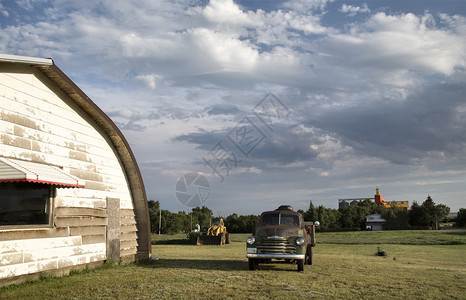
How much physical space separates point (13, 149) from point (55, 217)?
7.53ft

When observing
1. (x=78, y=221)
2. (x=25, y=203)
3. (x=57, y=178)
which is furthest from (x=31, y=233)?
(x=78, y=221)

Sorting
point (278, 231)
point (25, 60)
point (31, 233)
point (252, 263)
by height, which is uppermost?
point (25, 60)

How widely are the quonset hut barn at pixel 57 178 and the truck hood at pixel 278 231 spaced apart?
4.73 meters

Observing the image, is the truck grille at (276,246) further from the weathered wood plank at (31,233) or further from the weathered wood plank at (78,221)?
the weathered wood plank at (31,233)

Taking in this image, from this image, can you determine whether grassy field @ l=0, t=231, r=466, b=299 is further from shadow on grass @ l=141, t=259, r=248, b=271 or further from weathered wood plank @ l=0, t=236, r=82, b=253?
weathered wood plank @ l=0, t=236, r=82, b=253

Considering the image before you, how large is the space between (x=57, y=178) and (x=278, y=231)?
7579 mm

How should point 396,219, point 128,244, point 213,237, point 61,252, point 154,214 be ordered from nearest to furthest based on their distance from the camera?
1. point 61,252
2. point 128,244
3. point 213,237
4. point 154,214
5. point 396,219

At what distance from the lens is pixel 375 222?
9400 cm

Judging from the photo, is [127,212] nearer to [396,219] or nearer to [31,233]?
[31,233]

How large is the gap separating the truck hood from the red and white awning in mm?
6602

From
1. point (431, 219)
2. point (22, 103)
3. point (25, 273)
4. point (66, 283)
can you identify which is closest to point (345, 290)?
point (66, 283)

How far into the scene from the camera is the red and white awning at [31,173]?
830 centimetres

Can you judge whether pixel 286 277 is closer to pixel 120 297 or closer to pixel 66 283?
pixel 120 297

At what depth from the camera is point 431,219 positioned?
287 ft
